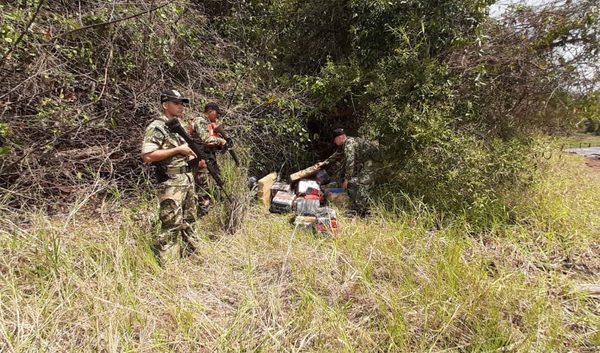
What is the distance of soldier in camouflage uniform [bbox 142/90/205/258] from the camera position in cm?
275

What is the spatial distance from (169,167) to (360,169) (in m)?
2.73

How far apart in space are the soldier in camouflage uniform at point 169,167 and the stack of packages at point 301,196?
4.24 feet

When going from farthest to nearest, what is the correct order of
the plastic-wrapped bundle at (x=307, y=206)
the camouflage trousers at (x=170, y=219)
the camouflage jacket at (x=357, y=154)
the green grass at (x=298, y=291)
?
the camouflage jacket at (x=357, y=154)
the plastic-wrapped bundle at (x=307, y=206)
the camouflage trousers at (x=170, y=219)
the green grass at (x=298, y=291)

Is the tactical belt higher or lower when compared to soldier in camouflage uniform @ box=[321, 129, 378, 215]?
higher

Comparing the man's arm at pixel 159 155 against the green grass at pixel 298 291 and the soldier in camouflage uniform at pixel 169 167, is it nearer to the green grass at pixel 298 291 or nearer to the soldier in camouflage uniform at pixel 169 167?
the soldier in camouflage uniform at pixel 169 167

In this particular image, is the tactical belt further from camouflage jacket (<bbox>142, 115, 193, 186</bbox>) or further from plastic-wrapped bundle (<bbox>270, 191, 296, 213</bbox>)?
plastic-wrapped bundle (<bbox>270, 191, 296, 213</bbox>)

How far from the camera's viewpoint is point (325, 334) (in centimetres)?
197

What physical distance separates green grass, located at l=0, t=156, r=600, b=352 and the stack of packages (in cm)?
69

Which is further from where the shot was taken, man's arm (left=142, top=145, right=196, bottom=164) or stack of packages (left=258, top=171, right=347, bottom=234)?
stack of packages (left=258, top=171, right=347, bottom=234)

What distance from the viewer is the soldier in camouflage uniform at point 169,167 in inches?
108

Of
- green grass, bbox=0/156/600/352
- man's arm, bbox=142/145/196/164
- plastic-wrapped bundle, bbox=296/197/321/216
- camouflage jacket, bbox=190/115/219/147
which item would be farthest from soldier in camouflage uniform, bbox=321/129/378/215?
man's arm, bbox=142/145/196/164

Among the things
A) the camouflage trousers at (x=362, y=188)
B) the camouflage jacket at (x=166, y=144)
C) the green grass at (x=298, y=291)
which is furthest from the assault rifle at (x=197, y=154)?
A: the camouflage trousers at (x=362, y=188)

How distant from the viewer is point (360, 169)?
4.72m

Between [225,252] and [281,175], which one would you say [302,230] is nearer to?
[225,252]
